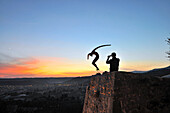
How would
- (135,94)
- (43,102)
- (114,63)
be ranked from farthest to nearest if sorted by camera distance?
1. (43,102)
2. (114,63)
3. (135,94)

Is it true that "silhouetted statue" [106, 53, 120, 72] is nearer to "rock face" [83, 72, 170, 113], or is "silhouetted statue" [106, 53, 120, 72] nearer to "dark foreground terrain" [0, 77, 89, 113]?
"rock face" [83, 72, 170, 113]

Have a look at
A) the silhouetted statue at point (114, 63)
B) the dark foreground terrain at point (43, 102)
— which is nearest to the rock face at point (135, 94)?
the silhouetted statue at point (114, 63)

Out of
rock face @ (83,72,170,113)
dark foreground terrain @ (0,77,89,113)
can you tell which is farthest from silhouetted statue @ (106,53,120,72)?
dark foreground terrain @ (0,77,89,113)

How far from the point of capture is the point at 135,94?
14.9 ft

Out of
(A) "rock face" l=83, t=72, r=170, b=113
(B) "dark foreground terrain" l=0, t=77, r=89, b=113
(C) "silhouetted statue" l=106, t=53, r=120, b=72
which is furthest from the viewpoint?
(B) "dark foreground terrain" l=0, t=77, r=89, b=113

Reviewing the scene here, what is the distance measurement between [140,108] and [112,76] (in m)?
1.33

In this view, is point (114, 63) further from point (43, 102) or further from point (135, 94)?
point (43, 102)

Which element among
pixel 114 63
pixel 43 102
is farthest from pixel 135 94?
pixel 43 102

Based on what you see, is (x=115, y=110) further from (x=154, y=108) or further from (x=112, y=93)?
(x=154, y=108)

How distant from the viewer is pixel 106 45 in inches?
248

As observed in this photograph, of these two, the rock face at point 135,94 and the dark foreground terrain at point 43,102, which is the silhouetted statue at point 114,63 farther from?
the dark foreground terrain at point 43,102

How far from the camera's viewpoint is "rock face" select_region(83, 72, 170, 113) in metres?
4.41

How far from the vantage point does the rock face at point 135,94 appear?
441 centimetres

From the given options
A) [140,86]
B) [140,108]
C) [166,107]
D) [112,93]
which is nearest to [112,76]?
[112,93]
